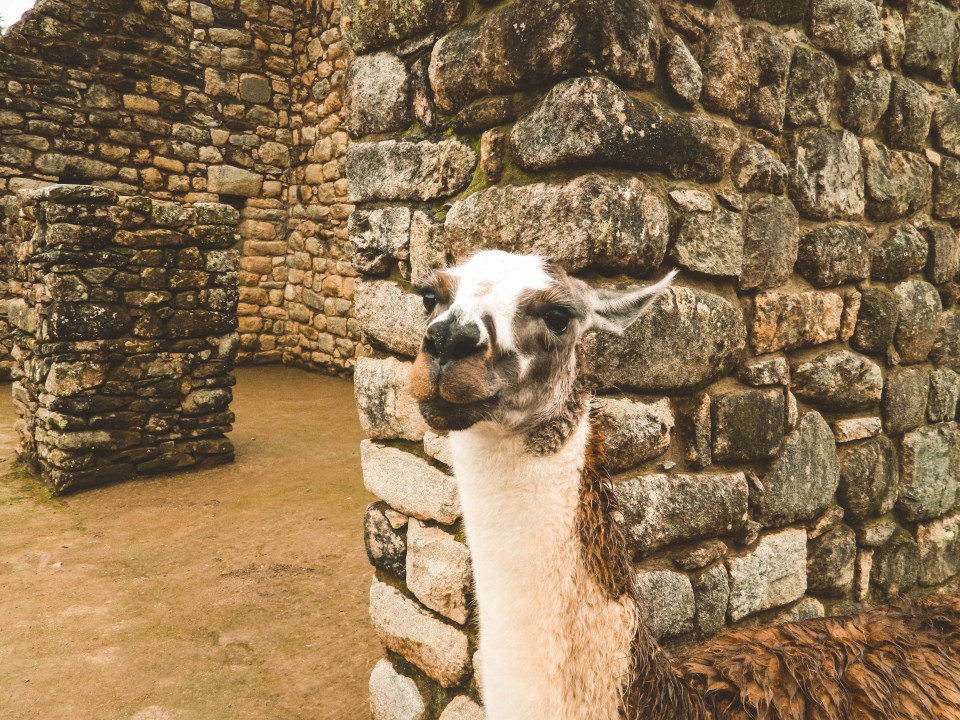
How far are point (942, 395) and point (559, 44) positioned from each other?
94.4 inches

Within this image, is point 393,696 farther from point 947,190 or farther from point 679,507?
point 947,190

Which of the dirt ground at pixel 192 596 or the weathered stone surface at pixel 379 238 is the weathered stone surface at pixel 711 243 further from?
the dirt ground at pixel 192 596

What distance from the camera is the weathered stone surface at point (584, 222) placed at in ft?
5.22

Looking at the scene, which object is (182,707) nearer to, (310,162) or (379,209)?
(379,209)

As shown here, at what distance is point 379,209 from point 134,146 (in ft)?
26.2

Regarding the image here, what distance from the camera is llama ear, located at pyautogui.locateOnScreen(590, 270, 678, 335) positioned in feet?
4.58

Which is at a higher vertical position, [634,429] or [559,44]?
[559,44]

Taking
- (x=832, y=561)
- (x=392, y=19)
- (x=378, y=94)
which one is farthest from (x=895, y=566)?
(x=392, y=19)

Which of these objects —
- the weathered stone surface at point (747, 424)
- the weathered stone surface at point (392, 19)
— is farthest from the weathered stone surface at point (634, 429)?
the weathered stone surface at point (392, 19)

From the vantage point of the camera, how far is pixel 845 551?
7.96 ft

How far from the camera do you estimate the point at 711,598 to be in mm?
1926

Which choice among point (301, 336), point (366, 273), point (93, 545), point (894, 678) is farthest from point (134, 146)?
point (894, 678)

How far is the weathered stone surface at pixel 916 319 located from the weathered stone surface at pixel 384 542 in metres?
2.08

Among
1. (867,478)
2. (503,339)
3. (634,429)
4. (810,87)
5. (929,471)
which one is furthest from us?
(929,471)
